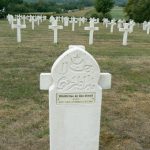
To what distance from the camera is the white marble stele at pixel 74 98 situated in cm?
399

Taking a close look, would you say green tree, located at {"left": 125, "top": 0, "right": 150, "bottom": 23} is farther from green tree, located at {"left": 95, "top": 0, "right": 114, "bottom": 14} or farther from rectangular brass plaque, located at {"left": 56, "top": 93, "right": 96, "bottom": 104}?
rectangular brass plaque, located at {"left": 56, "top": 93, "right": 96, "bottom": 104}

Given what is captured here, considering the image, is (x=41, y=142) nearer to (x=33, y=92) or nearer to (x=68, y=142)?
(x=68, y=142)

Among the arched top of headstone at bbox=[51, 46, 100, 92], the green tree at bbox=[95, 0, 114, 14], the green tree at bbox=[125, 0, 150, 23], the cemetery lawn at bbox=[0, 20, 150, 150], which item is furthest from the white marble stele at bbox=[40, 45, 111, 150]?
the green tree at bbox=[95, 0, 114, 14]

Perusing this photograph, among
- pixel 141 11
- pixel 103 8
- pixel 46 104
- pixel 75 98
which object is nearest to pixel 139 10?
pixel 141 11

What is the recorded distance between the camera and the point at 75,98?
13.6 ft

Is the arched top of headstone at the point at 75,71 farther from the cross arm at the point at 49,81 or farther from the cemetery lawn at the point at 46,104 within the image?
the cemetery lawn at the point at 46,104

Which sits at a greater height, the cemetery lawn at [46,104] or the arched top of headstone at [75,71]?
the arched top of headstone at [75,71]

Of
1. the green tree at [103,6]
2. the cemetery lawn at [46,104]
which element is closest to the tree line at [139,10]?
the green tree at [103,6]

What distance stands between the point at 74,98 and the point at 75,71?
12.2 inches

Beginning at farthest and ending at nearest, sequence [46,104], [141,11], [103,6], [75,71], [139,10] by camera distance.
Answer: [103,6] → [139,10] → [141,11] → [46,104] → [75,71]

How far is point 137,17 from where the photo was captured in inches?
1543

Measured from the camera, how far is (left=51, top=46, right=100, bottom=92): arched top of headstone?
3955 millimetres

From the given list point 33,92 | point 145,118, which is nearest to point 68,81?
point 145,118

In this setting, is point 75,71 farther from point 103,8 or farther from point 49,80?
point 103,8
